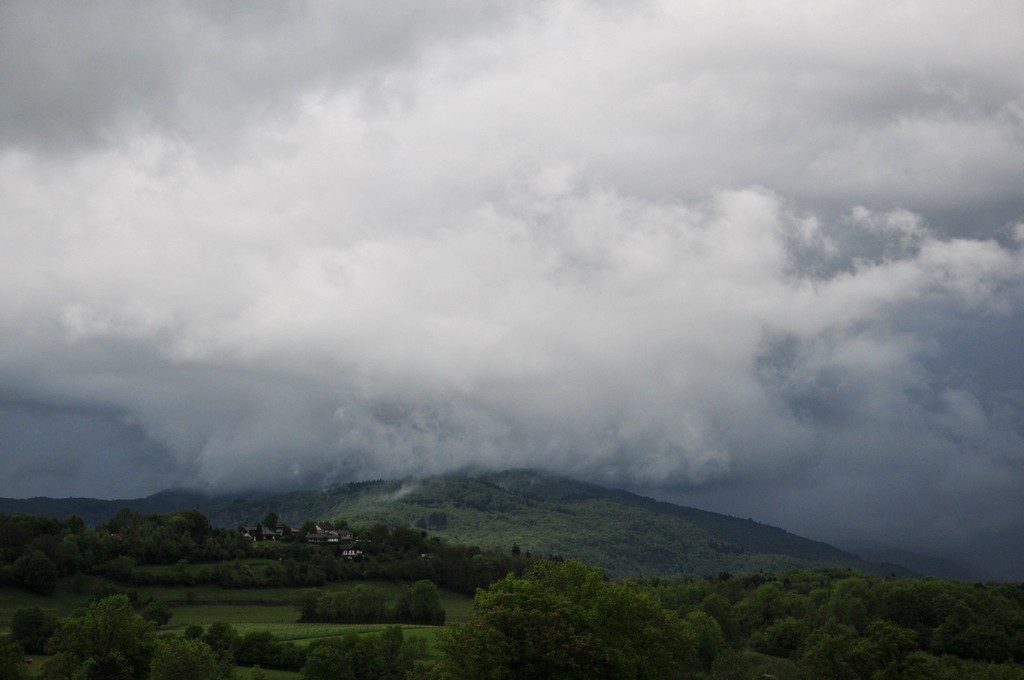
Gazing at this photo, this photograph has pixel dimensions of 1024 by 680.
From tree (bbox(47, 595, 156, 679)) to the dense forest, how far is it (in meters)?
0.15

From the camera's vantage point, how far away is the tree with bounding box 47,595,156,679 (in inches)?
3716

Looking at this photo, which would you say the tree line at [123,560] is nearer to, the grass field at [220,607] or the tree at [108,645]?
the grass field at [220,607]

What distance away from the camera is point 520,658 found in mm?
76438

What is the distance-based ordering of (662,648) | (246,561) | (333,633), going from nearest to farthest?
1. (662,648)
2. (333,633)
3. (246,561)

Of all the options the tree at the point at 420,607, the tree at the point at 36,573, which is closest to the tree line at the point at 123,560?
the tree at the point at 36,573

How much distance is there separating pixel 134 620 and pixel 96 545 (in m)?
87.8

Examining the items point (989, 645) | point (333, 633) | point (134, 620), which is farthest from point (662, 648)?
point (989, 645)

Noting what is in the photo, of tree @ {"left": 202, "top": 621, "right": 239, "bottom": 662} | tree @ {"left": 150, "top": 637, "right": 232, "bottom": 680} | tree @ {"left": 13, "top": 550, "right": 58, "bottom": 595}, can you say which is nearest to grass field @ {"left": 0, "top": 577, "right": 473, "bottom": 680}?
tree @ {"left": 13, "top": 550, "right": 58, "bottom": 595}

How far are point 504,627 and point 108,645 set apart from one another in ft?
161

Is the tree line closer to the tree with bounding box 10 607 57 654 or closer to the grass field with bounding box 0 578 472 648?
the grass field with bounding box 0 578 472 648

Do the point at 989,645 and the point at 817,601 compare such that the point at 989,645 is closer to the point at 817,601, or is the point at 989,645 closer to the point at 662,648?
the point at 817,601

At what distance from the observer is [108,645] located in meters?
97.9

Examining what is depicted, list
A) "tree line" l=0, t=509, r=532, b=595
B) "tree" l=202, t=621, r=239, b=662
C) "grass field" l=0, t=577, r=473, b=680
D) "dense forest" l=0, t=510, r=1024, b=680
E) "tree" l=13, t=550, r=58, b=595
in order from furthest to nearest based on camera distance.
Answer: "tree line" l=0, t=509, r=532, b=595, "tree" l=13, t=550, r=58, b=595, "grass field" l=0, t=577, r=473, b=680, "tree" l=202, t=621, r=239, b=662, "dense forest" l=0, t=510, r=1024, b=680

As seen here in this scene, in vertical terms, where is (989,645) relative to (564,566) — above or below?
below
